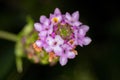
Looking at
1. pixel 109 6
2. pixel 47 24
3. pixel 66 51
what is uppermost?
pixel 109 6

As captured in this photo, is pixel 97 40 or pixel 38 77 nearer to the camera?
pixel 38 77

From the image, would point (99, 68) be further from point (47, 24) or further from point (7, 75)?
point (47, 24)

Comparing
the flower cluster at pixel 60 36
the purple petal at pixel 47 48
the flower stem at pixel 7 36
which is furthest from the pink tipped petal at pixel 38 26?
the flower stem at pixel 7 36

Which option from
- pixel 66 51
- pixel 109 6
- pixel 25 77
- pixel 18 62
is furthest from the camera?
pixel 109 6

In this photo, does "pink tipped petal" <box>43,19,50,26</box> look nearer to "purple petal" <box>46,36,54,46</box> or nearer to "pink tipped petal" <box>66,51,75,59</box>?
"purple petal" <box>46,36,54,46</box>

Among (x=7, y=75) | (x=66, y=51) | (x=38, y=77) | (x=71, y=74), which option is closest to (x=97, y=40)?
(x=71, y=74)

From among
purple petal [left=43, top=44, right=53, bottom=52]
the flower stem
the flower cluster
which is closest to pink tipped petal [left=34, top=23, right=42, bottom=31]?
the flower cluster

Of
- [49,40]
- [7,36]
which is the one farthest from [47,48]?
[7,36]
